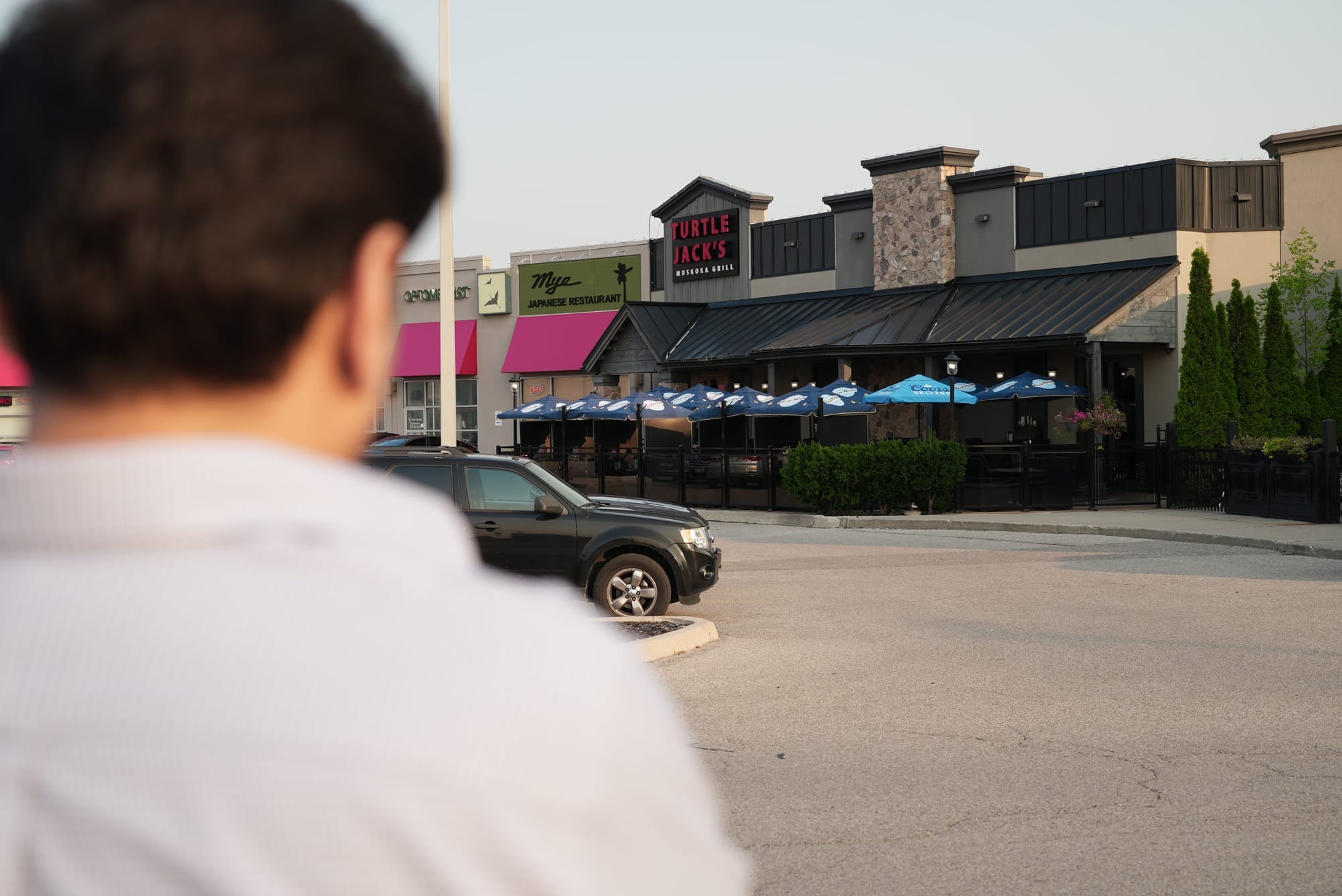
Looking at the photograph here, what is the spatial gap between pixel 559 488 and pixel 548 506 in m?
0.36

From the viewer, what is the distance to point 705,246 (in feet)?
148

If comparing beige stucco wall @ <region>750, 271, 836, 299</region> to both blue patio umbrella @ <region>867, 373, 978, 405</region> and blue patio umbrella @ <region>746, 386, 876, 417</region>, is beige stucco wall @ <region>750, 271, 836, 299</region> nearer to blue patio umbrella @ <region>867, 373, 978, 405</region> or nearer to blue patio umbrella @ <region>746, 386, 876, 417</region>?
blue patio umbrella @ <region>746, 386, 876, 417</region>

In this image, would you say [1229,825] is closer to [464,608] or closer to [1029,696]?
[1029,696]

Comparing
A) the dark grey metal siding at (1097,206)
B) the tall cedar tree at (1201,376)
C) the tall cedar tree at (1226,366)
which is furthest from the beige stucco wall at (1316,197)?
the tall cedar tree at (1201,376)

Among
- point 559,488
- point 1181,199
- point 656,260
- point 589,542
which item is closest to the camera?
point 589,542

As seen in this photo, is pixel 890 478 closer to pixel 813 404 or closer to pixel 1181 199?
pixel 813 404

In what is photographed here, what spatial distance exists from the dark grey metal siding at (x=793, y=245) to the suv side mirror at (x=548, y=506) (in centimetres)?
2864

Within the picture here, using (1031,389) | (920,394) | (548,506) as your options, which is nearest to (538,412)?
(920,394)

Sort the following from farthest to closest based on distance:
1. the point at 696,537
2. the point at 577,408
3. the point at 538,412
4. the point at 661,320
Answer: the point at 661,320, the point at 538,412, the point at 577,408, the point at 696,537

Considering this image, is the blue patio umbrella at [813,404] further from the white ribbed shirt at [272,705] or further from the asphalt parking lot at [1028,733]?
the white ribbed shirt at [272,705]

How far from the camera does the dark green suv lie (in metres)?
12.8

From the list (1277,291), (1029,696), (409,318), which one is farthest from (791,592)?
(409,318)

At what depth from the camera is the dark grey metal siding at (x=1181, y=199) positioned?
106ft

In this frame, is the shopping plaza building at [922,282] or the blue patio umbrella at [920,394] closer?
the blue patio umbrella at [920,394]
